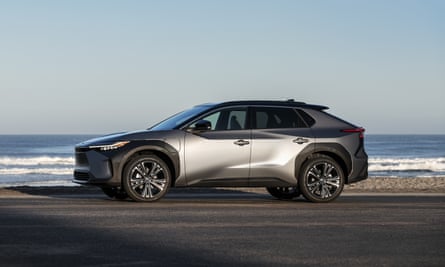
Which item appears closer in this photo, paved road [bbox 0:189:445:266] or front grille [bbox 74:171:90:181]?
paved road [bbox 0:189:445:266]

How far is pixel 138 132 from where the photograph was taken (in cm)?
1510

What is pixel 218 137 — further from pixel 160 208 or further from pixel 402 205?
pixel 402 205

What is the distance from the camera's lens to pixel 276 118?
15656 mm

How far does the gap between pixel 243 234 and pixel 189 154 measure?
15.6 feet

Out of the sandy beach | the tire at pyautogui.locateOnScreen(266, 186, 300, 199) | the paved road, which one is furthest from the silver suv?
the sandy beach

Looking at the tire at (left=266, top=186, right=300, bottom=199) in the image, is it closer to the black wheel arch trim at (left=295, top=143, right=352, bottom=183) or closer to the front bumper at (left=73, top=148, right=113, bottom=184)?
the black wheel arch trim at (left=295, top=143, right=352, bottom=183)

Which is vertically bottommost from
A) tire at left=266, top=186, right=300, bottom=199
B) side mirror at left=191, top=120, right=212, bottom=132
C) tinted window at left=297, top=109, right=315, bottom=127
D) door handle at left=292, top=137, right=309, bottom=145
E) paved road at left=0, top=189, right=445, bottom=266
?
tire at left=266, top=186, right=300, bottom=199

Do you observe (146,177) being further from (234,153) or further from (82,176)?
(234,153)

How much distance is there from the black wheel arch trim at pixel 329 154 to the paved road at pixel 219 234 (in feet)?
2.40

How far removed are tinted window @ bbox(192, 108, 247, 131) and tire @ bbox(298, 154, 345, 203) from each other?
1.28m

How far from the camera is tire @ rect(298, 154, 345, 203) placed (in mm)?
15492

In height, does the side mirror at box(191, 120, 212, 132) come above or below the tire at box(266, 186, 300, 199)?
above

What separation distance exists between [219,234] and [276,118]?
5533 mm

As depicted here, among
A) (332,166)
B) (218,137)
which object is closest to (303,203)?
(332,166)
